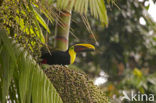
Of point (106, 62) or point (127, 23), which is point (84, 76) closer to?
point (127, 23)

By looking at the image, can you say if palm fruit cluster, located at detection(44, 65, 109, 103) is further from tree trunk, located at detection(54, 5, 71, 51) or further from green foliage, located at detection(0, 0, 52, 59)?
tree trunk, located at detection(54, 5, 71, 51)

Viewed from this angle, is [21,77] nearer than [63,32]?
Yes

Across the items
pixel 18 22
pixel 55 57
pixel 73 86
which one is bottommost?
pixel 73 86

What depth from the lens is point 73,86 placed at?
2.26 metres

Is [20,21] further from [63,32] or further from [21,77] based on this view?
[63,32]

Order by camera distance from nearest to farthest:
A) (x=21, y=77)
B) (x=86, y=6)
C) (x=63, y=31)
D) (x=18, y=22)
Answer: (x=86, y=6)
(x=21, y=77)
(x=18, y=22)
(x=63, y=31)

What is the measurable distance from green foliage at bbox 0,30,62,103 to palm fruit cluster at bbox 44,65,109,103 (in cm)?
10

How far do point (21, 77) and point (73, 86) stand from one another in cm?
37

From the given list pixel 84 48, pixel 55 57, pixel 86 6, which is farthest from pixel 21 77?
pixel 84 48

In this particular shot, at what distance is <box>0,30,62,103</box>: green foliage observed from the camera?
2.03 meters

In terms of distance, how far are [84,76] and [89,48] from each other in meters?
0.69

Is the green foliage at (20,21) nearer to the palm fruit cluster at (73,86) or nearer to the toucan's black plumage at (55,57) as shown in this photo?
the palm fruit cluster at (73,86)

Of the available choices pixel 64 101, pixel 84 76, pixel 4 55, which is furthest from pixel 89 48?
pixel 4 55

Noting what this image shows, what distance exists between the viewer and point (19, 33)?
6.98 feet
